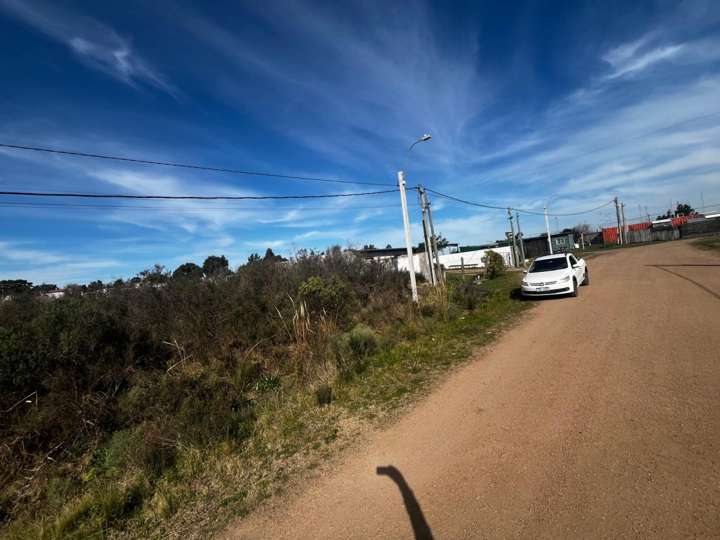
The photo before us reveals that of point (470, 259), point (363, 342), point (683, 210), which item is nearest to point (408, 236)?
point (363, 342)

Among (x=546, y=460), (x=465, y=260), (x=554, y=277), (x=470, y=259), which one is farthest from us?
(x=465, y=260)

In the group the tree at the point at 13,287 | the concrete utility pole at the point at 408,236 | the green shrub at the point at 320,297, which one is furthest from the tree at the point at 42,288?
the concrete utility pole at the point at 408,236

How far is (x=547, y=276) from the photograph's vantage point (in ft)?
38.9

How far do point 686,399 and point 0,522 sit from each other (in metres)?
8.26

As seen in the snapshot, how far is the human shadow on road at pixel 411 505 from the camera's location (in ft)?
8.48

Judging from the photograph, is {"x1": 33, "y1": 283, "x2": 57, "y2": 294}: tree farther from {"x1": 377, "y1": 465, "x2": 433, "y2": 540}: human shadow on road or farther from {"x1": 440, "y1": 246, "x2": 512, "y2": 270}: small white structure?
{"x1": 440, "y1": 246, "x2": 512, "y2": 270}: small white structure

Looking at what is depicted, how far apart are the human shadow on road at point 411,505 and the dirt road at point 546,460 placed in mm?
11

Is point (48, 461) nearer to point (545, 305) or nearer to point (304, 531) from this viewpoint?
point (304, 531)

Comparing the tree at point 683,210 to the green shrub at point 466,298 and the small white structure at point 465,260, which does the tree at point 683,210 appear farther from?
the green shrub at point 466,298

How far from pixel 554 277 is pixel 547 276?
263 mm

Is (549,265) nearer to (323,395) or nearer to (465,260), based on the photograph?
(323,395)

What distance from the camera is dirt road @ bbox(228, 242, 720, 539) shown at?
8.27 ft

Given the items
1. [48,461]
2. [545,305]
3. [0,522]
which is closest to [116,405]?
[48,461]

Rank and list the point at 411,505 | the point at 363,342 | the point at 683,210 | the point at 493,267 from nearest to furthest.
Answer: the point at 411,505 < the point at 363,342 < the point at 493,267 < the point at 683,210
